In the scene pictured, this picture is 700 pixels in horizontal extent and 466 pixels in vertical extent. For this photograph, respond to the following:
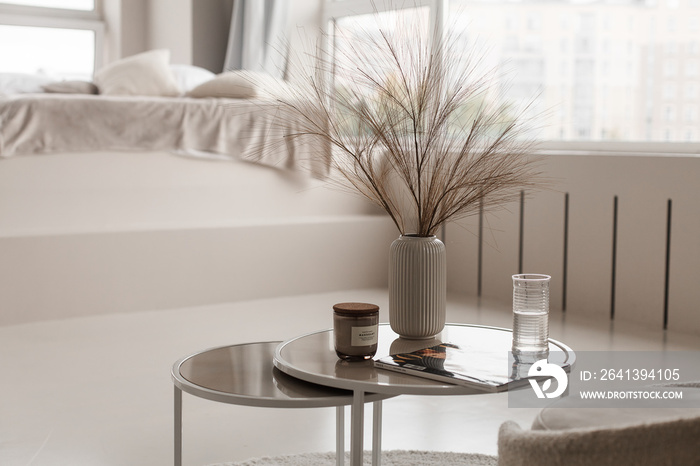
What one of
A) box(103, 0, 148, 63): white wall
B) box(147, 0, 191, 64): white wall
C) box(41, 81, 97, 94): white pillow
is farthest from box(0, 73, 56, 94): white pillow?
box(103, 0, 148, 63): white wall

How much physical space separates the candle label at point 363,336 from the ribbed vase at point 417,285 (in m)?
0.16

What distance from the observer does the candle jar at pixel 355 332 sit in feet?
4.47

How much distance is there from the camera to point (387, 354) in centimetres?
143

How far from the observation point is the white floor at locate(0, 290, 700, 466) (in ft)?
6.17

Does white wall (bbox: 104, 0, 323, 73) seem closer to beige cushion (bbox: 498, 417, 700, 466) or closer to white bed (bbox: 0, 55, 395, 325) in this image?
white bed (bbox: 0, 55, 395, 325)

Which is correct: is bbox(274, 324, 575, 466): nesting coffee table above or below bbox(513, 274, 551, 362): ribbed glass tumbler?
below

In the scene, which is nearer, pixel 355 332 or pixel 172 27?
pixel 355 332

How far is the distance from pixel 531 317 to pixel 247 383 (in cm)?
48

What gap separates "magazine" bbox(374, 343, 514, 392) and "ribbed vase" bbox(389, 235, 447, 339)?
0.25ft

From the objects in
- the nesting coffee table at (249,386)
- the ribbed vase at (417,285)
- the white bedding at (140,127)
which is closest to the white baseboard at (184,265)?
the white bedding at (140,127)

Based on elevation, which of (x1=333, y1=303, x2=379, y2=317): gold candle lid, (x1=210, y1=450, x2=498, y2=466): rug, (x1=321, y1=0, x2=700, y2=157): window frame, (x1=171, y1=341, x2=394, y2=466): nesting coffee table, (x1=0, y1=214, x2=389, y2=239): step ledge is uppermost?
(x1=321, y1=0, x2=700, y2=157): window frame

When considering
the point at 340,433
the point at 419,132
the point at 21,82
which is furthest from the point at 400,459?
the point at 21,82

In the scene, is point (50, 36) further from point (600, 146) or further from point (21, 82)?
point (600, 146)

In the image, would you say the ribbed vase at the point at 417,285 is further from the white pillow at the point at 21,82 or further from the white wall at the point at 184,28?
the white pillow at the point at 21,82
